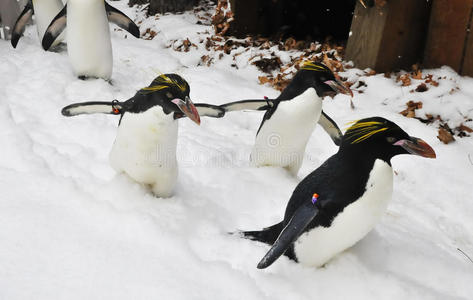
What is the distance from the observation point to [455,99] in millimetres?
3367

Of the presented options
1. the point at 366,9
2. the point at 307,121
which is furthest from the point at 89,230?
the point at 366,9

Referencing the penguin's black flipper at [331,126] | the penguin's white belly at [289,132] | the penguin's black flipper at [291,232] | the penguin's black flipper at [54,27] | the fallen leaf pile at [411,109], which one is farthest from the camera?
the penguin's black flipper at [54,27]

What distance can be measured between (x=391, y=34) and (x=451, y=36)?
1.58 feet

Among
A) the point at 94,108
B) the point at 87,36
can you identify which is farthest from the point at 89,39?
the point at 94,108

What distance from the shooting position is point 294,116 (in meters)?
2.51

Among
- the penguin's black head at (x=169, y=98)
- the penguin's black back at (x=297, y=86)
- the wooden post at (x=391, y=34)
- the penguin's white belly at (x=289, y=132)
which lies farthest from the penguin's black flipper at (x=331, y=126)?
the wooden post at (x=391, y=34)

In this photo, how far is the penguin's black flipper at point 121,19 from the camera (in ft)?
14.1

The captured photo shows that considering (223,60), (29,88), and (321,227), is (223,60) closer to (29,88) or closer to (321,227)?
(29,88)

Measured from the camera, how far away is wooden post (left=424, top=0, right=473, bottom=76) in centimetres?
346

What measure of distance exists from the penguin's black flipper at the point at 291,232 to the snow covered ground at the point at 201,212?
0.63ft

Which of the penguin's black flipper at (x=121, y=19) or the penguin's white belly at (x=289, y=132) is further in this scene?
the penguin's black flipper at (x=121, y=19)

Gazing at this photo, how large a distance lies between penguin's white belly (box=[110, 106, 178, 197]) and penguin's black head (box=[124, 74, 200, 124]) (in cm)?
4

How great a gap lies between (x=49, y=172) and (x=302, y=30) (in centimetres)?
450

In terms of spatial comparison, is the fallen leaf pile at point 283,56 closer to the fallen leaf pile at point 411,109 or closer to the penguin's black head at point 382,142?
the fallen leaf pile at point 411,109
